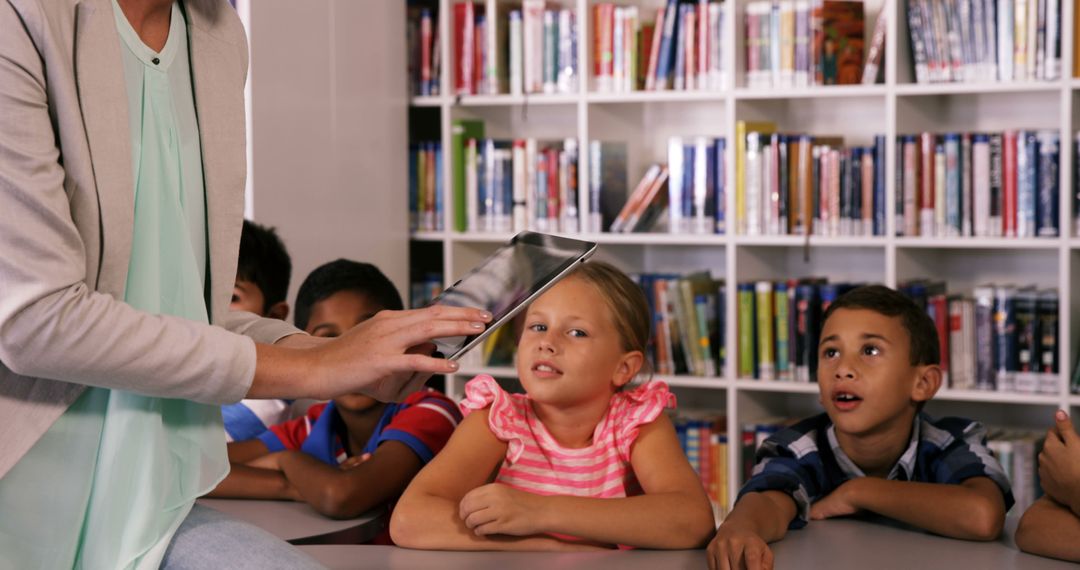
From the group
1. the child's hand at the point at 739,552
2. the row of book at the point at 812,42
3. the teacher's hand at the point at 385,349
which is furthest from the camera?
the row of book at the point at 812,42

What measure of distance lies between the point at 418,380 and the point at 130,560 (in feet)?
1.16

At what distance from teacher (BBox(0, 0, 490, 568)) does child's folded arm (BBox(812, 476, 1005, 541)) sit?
2.60ft

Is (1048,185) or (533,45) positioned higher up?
(533,45)

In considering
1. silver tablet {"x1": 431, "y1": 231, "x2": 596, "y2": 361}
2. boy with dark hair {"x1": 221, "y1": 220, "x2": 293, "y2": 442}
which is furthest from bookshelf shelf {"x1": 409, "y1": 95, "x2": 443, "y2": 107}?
silver tablet {"x1": 431, "y1": 231, "x2": 596, "y2": 361}

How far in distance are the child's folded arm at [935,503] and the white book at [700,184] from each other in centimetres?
209

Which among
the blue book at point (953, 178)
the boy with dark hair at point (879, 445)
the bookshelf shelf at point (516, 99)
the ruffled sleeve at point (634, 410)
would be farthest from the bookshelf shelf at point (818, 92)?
the ruffled sleeve at point (634, 410)

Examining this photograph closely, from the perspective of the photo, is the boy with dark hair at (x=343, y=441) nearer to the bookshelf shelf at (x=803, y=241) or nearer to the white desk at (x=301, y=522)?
the white desk at (x=301, y=522)

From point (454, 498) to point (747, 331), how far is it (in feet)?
7.15

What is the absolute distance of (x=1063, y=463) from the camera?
159 centimetres

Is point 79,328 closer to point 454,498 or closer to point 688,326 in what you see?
point 454,498

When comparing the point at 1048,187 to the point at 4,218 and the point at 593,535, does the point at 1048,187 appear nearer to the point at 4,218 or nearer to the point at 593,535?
the point at 593,535

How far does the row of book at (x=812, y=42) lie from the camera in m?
3.65

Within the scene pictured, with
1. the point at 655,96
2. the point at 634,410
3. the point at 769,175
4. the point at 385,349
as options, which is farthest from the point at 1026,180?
the point at 385,349

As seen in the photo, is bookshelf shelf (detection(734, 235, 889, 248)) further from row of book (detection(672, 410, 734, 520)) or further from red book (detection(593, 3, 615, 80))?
red book (detection(593, 3, 615, 80))
